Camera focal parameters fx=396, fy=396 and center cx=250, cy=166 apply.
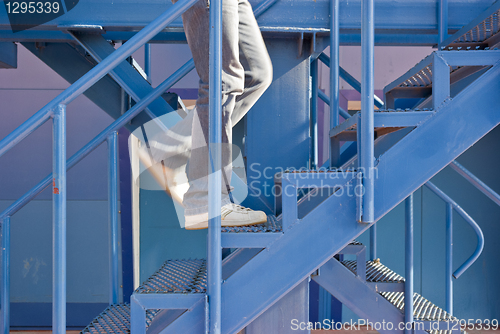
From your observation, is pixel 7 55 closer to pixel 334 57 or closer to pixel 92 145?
pixel 92 145

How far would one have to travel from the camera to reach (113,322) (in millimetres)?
1874

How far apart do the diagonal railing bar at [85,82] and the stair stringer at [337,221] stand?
867mm

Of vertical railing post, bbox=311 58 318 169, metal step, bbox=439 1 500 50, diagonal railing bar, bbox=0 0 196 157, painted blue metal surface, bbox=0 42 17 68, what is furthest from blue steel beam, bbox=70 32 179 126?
metal step, bbox=439 1 500 50

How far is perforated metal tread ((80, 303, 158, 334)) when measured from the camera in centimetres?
175

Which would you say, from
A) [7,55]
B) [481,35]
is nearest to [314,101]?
[481,35]

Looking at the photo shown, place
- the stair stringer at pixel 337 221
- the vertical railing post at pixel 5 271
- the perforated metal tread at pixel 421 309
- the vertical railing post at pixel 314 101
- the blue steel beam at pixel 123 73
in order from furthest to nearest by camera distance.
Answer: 1. the vertical railing post at pixel 314 101
2. the blue steel beam at pixel 123 73
3. the perforated metal tread at pixel 421 309
4. the vertical railing post at pixel 5 271
5. the stair stringer at pixel 337 221

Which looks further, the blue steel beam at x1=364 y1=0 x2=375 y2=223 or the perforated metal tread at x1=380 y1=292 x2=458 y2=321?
the perforated metal tread at x1=380 y1=292 x2=458 y2=321

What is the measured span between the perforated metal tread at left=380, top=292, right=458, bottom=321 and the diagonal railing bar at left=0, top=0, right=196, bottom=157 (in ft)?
6.36

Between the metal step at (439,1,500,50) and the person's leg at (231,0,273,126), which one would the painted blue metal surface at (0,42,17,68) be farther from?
the metal step at (439,1,500,50)

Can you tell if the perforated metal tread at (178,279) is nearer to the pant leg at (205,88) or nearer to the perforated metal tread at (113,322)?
the perforated metal tread at (113,322)

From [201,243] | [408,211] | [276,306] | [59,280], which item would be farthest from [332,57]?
[201,243]

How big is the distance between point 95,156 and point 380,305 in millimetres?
3183

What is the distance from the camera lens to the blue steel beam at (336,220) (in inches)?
60.9

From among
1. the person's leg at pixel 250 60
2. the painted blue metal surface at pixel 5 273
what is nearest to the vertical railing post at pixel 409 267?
the person's leg at pixel 250 60
